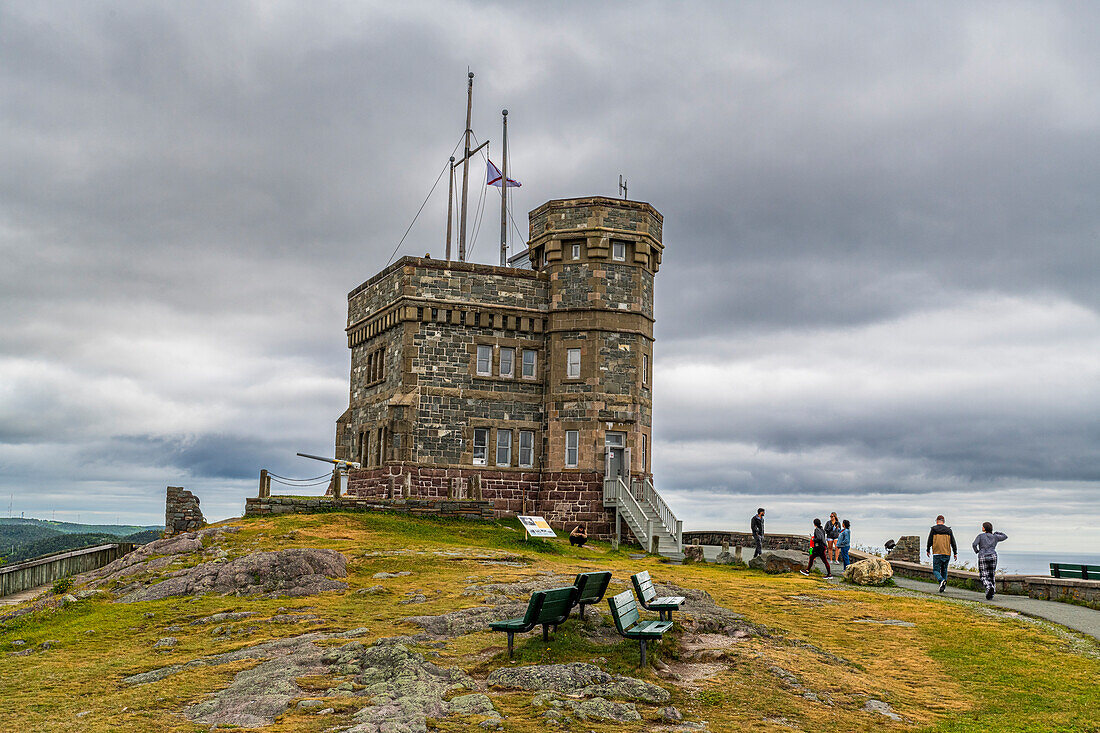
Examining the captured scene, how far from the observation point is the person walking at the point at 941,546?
80.0 ft

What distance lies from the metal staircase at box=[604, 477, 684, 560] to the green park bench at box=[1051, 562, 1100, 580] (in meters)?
13.4

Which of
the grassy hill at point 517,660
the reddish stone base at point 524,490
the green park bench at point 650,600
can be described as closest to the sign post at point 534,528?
the reddish stone base at point 524,490

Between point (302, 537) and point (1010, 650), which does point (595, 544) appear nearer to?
point (302, 537)

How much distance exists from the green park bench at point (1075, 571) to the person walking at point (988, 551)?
86.8 inches

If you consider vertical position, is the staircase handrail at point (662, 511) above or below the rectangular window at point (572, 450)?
below

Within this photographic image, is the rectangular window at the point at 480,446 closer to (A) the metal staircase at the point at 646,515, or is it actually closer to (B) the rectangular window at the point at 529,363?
(B) the rectangular window at the point at 529,363

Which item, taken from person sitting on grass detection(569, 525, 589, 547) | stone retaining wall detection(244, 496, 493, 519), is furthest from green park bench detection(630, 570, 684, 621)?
stone retaining wall detection(244, 496, 493, 519)

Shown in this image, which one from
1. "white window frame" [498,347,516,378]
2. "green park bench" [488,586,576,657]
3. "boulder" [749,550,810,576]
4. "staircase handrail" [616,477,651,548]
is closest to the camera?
"green park bench" [488,586,576,657]

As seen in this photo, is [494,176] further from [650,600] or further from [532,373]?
[650,600]

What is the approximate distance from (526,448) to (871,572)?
17181 millimetres

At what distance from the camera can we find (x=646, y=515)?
37188 millimetres

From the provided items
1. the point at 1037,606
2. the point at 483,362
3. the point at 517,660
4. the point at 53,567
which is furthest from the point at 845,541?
the point at 53,567

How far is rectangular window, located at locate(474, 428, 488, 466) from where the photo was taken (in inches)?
1528

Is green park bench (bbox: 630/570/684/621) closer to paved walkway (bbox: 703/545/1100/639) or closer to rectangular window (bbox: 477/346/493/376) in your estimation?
paved walkway (bbox: 703/545/1100/639)
